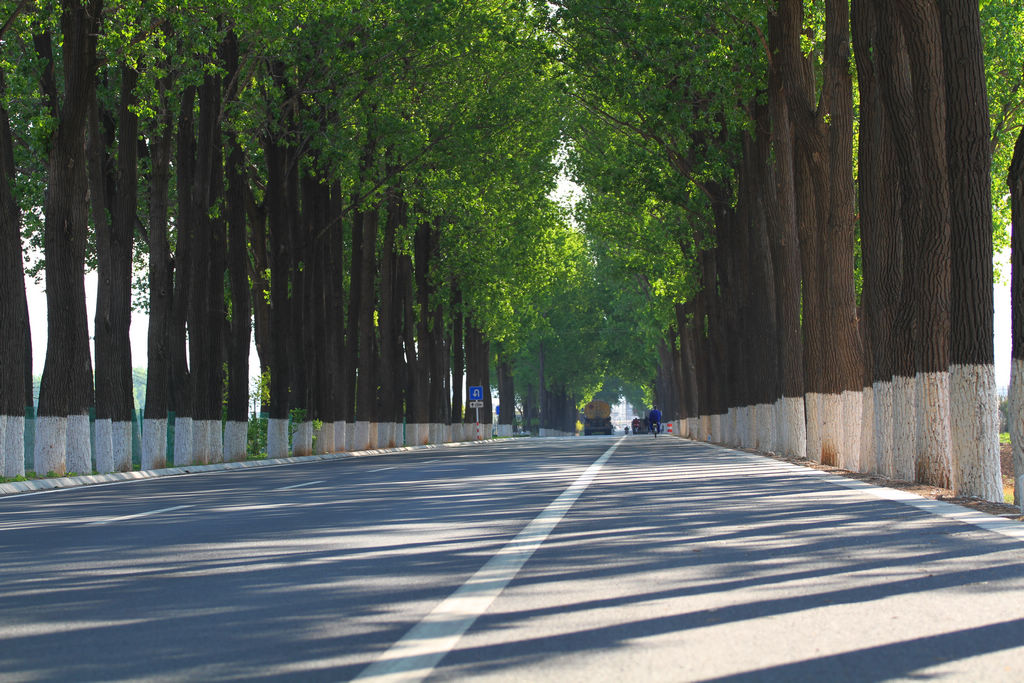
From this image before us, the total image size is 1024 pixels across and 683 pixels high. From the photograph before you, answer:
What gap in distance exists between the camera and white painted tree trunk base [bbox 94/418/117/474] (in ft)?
96.7

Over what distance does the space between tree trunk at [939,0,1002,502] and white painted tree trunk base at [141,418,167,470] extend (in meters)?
20.4

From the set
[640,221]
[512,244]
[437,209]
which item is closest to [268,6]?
[437,209]

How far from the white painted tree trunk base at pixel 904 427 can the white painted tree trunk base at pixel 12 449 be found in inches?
593

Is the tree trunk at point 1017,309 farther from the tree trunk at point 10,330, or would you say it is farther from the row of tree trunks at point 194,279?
the row of tree trunks at point 194,279

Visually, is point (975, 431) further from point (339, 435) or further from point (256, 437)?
point (256, 437)

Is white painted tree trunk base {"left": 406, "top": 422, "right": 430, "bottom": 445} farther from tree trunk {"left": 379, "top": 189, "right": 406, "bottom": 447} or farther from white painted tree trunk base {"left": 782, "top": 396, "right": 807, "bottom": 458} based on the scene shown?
white painted tree trunk base {"left": 782, "top": 396, "right": 807, "bottom": 458}

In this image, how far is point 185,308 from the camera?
118 feet

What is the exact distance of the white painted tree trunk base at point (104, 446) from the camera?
29469 millimetres

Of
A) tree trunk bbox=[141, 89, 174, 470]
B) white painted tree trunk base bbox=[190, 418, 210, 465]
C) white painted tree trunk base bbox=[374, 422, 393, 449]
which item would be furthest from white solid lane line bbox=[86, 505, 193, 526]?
white painted tree trunk base bbox=[374, 422, 393, 449]

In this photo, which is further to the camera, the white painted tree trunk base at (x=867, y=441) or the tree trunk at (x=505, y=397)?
the tree trunk at (x=505, y=397)

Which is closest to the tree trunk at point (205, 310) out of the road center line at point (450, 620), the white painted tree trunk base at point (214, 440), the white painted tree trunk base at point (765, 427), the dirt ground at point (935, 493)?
the white painted tree trunk base at point (214, 440)

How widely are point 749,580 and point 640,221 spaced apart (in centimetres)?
5145

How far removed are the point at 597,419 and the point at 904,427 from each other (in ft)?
318

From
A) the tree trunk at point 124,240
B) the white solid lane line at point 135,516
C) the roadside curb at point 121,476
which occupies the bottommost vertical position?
the white solid lane line at point 135,516
